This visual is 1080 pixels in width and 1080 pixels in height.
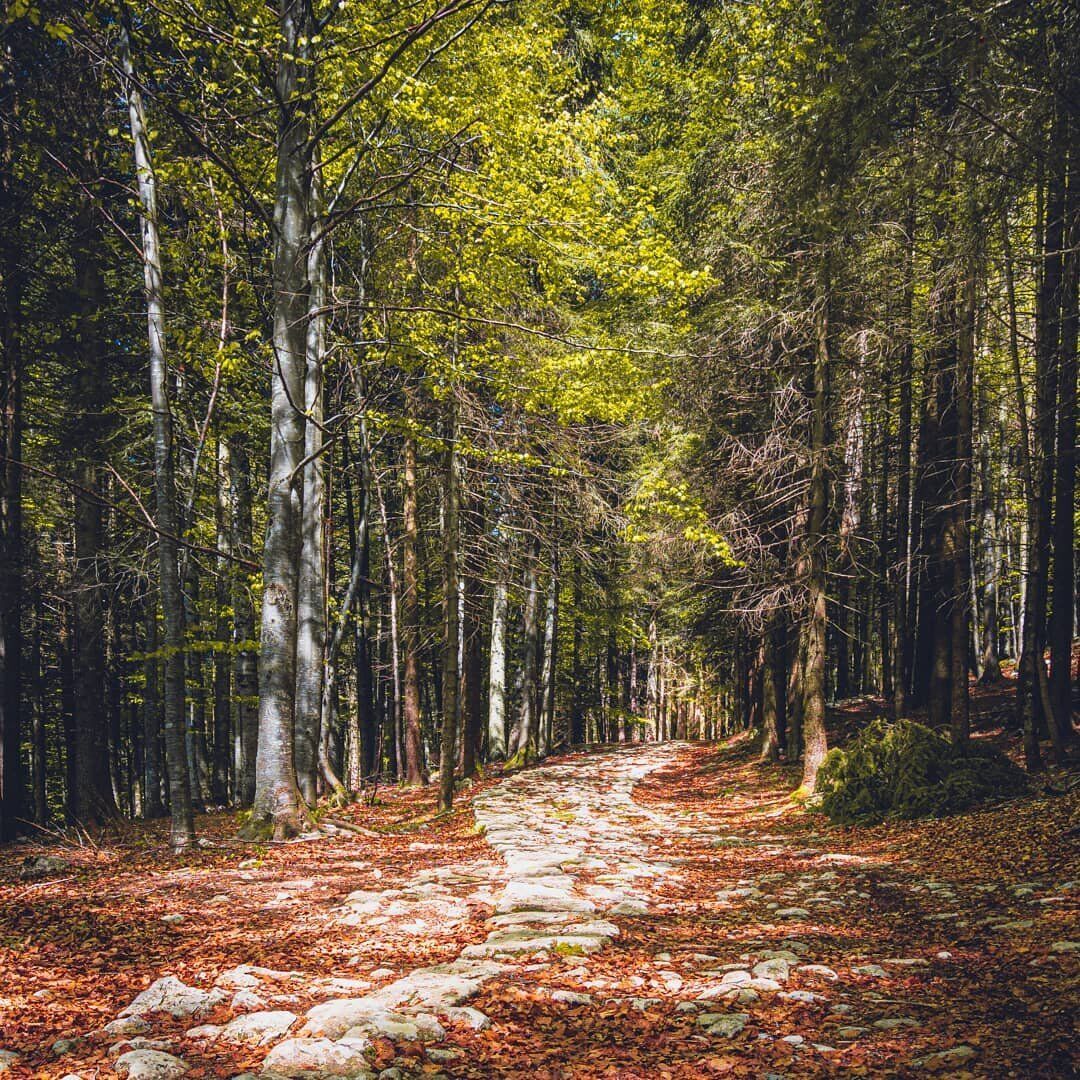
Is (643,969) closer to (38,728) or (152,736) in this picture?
(152,736)

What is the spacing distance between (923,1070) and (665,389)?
11386 mm

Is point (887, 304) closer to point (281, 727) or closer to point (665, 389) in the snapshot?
point (665, 389)

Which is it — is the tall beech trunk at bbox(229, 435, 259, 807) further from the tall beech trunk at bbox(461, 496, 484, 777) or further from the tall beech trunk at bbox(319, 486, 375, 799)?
the tall beech trunk at bbox(461, 496, 484, 777)

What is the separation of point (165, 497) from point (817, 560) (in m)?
8.57

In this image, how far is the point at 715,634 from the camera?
55.3 feet

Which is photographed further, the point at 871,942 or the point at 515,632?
the point at 515,632

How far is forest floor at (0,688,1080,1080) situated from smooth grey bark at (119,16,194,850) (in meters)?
0.64

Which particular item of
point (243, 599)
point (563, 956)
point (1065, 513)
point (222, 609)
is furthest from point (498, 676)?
point (563, 956)

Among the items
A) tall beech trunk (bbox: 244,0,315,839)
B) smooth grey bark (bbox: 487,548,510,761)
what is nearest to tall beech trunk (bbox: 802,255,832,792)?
smooth grey bark (bbox: 487,548,510,761)

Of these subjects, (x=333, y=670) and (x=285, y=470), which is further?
(x=333, y=670)

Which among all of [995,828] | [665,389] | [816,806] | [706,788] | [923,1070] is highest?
[665,389]

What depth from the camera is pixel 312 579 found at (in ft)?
31.4

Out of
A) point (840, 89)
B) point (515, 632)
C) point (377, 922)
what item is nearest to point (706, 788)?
point (377, 922)

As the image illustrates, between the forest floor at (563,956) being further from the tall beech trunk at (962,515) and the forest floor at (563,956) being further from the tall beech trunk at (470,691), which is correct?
the tall beech trunk at (470,691)
